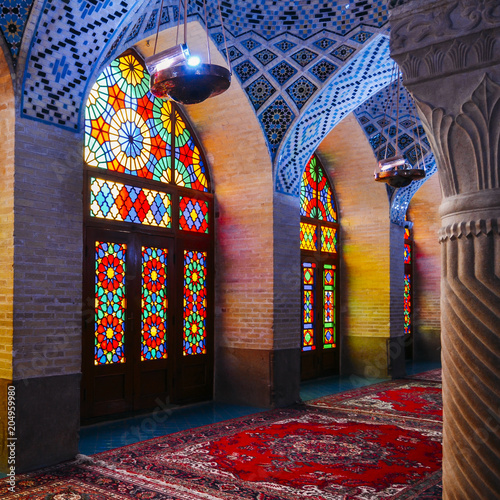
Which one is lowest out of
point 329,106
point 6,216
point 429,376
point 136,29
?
point 429,376

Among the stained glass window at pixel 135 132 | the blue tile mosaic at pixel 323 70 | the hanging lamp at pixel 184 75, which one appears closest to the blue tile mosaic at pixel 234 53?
the blue tile mosaic at pixel 323 70

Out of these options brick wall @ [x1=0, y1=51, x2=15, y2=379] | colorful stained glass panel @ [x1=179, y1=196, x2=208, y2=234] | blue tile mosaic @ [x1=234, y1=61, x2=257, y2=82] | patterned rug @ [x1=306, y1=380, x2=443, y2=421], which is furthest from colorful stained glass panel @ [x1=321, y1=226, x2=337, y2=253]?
brick wall @ [x1=0, y1=51, x2=15, y2=379]

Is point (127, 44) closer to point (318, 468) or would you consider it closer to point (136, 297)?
point (136, 297)

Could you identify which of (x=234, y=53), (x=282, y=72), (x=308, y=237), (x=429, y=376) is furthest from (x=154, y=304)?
(x=429, y=376)

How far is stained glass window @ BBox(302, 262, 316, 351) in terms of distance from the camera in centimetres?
968

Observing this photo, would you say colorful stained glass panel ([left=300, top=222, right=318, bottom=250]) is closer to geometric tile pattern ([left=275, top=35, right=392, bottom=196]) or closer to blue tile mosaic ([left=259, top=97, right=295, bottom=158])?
geometric tile pattern ([left=275, top=35, right=392, bottom=196])

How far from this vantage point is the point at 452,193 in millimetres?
2254

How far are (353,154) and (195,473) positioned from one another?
22.1ft

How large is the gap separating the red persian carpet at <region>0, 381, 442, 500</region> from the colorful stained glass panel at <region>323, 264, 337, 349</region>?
3667 millimetres

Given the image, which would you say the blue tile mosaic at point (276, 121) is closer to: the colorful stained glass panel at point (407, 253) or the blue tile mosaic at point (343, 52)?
the blue tile mosaic at point (343, 52)

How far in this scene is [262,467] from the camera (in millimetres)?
4805

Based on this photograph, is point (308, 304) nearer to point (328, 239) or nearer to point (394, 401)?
point (328, 239)

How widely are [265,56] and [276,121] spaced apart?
81 cm

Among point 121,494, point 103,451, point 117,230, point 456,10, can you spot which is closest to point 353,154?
point 117,230
